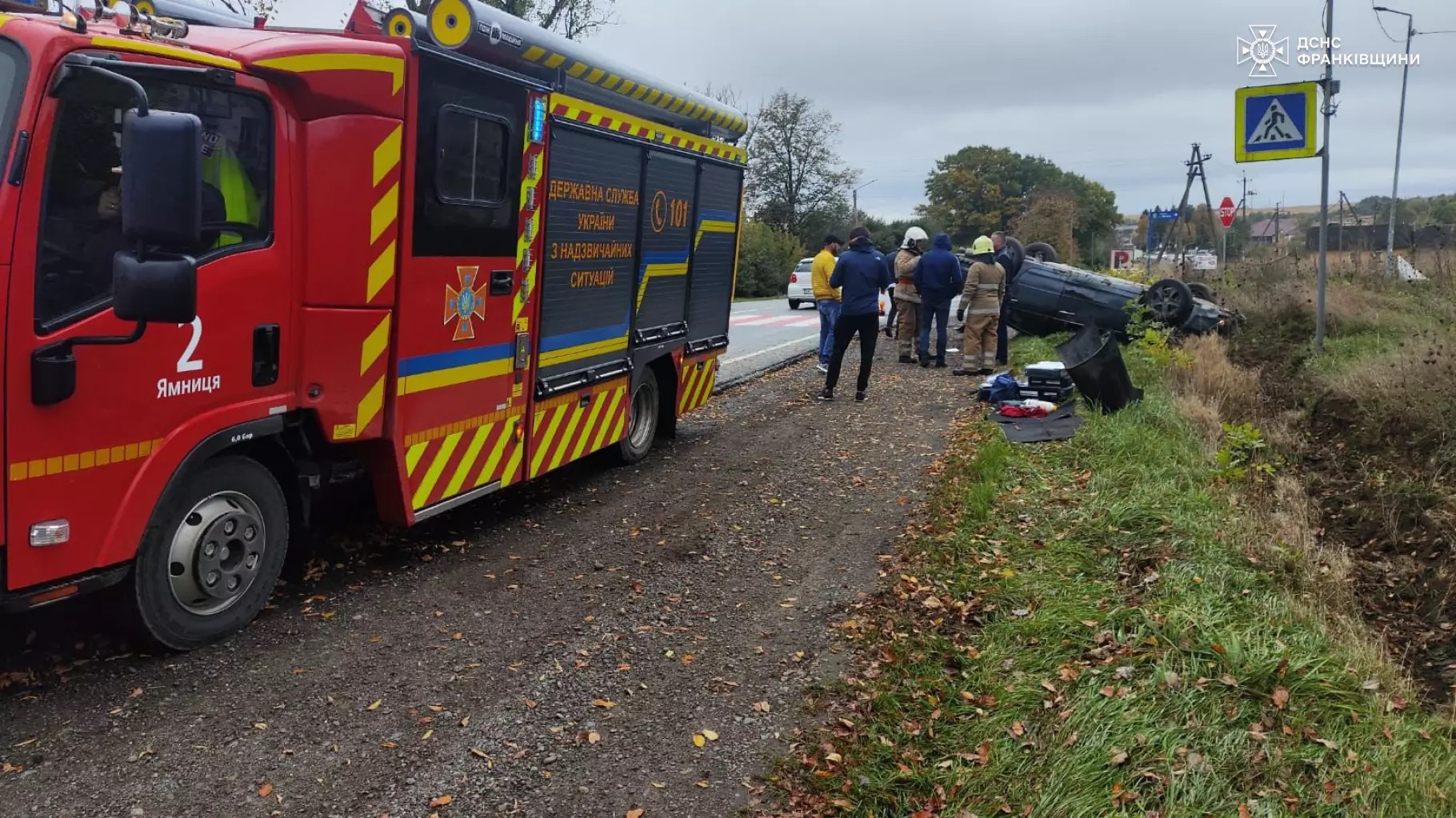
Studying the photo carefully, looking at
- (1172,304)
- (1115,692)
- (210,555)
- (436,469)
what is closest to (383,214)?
(436,469)

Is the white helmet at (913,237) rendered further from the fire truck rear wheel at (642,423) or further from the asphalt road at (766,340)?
the fire truck rear wheel at (642,423)

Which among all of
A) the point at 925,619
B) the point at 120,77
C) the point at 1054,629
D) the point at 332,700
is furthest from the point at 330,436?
the point at 1054,629

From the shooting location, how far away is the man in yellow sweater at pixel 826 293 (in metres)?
13.1

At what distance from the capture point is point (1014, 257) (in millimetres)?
16328

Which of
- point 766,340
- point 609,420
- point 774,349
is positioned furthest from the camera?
point 766,340

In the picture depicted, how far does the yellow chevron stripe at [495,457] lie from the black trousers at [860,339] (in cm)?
586

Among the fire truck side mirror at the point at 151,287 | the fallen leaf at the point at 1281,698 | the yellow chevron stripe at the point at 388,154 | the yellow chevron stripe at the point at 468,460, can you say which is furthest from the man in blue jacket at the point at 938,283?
the fire truck side mirror at the point at 151,287

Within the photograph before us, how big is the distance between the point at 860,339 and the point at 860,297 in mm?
458

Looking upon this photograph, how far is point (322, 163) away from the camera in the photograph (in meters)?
4.60

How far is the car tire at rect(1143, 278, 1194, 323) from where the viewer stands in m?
14.6

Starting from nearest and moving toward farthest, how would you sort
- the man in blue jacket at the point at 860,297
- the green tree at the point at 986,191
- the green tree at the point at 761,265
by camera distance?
the man in blue jacket at the point at 860,297
the green tree at the point at 761,265
the green tree at the point at 986,191

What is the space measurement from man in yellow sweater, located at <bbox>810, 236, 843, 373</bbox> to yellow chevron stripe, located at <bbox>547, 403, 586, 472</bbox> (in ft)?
20.9

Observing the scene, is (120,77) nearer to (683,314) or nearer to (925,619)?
(925,619)

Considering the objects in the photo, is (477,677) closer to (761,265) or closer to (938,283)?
(938,283)
